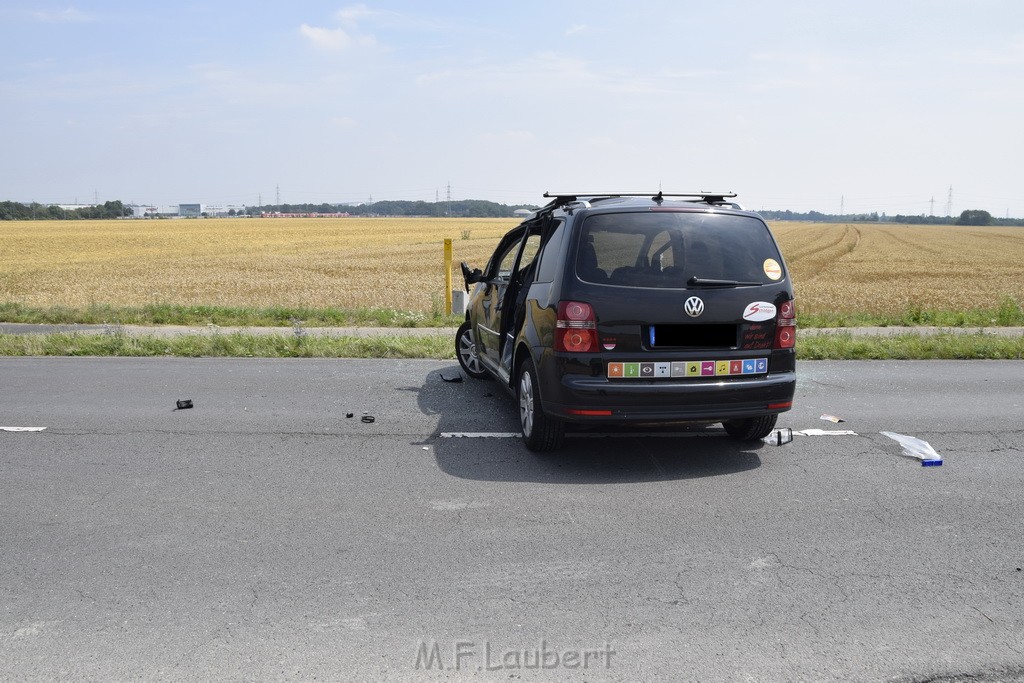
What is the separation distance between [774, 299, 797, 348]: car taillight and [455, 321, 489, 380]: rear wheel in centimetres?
380

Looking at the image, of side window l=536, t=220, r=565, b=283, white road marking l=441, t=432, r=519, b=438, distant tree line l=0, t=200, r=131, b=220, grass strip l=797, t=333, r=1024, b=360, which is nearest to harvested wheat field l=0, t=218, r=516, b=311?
grass strip l=797, t=333, r=1024, b=360

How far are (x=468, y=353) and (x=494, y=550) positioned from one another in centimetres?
513

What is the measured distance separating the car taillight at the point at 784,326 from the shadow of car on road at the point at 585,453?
811 millimetres

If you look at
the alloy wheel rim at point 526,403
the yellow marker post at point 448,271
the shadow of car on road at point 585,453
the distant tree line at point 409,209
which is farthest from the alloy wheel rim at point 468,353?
the distant tree line at point 409,209

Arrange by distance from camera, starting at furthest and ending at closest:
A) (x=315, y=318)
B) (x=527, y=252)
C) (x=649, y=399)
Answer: (x=315, y=318), (x=527, y=252), (x=649, y=399)

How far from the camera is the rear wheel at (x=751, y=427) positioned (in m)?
6.30

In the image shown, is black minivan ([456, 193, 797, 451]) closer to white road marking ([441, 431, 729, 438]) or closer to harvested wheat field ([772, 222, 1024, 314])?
white road marking ([441, 431, 729, 438])

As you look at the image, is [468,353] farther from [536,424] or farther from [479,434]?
[536,424]

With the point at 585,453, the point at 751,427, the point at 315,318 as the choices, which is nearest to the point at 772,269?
the point at 751,427

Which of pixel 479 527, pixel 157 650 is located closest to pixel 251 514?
pixel 479 527

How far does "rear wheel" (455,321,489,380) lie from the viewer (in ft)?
30.3

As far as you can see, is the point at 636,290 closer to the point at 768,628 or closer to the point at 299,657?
the point at 768,628

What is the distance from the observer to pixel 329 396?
830cm

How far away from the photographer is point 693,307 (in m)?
5.71
